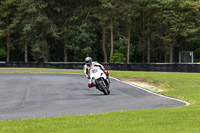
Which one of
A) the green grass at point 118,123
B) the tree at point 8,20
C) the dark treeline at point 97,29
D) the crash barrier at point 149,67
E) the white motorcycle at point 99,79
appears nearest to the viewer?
the green grass at point 118,123

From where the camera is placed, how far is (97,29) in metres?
67.4

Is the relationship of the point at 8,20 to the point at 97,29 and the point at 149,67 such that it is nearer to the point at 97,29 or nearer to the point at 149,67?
the point at 97,29

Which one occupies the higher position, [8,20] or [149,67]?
[8,20]

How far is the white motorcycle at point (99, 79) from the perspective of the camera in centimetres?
1767

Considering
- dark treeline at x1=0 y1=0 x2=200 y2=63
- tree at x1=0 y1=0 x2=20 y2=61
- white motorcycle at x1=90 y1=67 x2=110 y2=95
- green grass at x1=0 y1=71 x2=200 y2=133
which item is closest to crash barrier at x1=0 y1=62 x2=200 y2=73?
dark treeline at x1=0 y1=0 x2=200 y2=63

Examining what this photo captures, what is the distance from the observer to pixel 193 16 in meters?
62.2

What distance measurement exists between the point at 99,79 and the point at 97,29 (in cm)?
5006

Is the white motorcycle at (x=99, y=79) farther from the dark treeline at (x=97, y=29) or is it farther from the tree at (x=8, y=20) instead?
the tree at (x=8, y=20)

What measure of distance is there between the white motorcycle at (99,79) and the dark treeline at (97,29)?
41571 mm

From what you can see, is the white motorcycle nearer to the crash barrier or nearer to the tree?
the crash barrier

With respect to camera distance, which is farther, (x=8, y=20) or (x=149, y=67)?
(x=8, y=20)

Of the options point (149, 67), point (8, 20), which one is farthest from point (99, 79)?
point (8, 20)

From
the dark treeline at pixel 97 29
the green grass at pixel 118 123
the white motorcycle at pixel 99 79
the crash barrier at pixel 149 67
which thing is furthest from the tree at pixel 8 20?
the green grass at pixel 118 123

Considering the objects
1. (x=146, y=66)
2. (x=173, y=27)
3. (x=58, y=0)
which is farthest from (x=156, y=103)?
(x=58, y=0)
